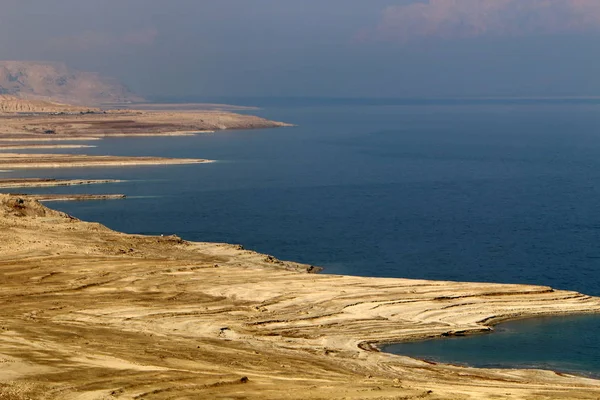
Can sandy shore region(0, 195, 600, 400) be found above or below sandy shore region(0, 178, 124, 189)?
below

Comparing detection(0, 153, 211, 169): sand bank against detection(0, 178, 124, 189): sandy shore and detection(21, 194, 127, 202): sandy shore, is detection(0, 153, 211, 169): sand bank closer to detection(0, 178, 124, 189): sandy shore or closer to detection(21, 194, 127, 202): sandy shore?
detection(0, 178, 124, 189): sandy shore

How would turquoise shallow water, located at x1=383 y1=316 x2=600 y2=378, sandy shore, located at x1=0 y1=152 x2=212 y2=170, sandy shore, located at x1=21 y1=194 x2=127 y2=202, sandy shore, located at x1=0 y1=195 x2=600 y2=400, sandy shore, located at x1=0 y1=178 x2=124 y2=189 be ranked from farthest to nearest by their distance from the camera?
1. sandy shore, located at x1=0 y1=152 x2=212 y2=170
2. sandy shore, located at x1=0 y1=178 x2=124 y2=189
3. sandy shore, located at x1=21 y1=194 x2=127 y2=202
4. turquoise shallow water, located at x1=383 y1=316 x2=600 y2=378
5. sandy shore, located at x1=0 y1=195 x2=600 y2=400

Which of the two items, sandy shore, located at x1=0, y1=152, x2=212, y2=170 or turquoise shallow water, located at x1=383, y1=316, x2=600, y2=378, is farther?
sandy shore, located at x1=0, y1=152, x2=212, y2=170

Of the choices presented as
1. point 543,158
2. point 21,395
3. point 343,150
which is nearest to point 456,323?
point 21,395

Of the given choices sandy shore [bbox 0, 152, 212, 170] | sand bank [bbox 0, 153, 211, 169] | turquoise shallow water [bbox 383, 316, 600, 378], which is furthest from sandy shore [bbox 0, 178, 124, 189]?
turquoise shallow water [bbox 383, 316, 600, 378]

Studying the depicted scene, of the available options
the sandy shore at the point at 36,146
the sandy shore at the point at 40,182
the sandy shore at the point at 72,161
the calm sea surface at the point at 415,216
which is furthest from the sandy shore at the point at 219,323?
the sandy shore at the point at 36,146
